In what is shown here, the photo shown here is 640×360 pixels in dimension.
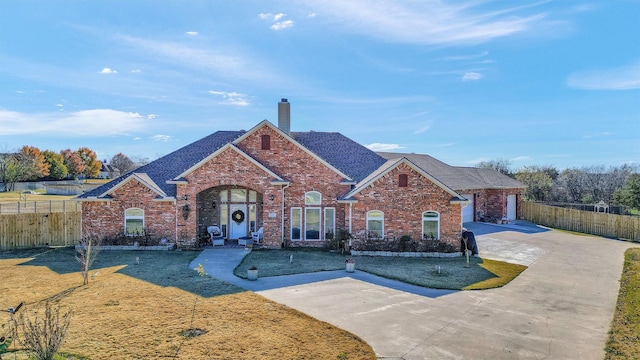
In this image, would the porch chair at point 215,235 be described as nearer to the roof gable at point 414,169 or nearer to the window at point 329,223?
the window at point 329,223

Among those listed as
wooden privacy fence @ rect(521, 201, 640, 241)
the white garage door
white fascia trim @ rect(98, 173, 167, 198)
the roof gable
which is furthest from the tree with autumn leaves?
wooden privacy fence @ rect(521, 201, 640, 241)

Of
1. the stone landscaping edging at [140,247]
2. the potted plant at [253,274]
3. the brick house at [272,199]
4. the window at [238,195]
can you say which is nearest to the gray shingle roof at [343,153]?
the brick house at [272,199]

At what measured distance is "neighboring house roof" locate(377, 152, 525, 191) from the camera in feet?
104

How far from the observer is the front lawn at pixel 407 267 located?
14078 mm

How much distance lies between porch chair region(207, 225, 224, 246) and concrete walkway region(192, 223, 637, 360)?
257 cm

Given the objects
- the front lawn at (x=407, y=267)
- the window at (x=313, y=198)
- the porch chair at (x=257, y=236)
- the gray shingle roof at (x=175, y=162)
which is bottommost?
the front lawn at (x=407, y=267)

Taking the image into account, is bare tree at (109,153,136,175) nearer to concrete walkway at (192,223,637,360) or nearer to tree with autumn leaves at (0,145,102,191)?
tree with autumn leaves at (0,145,102,191)

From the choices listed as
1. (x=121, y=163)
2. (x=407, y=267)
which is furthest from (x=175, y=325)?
(x=121, y=163)

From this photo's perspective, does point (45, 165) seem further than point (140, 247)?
Yes

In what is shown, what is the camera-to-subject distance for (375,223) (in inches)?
762

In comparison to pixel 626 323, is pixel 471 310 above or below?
above

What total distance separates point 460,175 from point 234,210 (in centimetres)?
2153

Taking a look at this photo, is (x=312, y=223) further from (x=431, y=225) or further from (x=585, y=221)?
(x=585, y=221)

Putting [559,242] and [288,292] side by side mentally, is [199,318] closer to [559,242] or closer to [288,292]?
[288,292]
